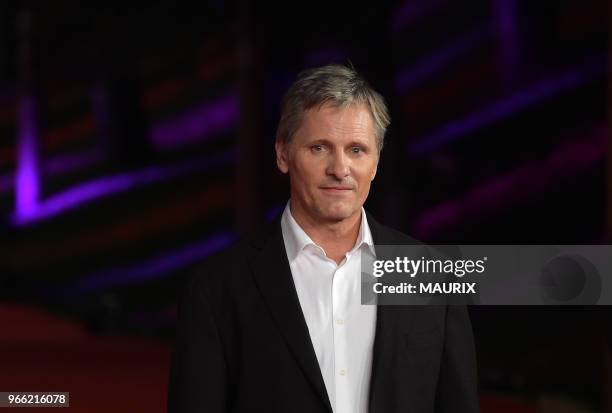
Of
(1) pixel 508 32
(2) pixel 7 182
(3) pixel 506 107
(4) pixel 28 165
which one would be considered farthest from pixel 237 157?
(2) pixel 7 182

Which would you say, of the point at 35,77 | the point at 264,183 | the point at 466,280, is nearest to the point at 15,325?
the point at 264,183

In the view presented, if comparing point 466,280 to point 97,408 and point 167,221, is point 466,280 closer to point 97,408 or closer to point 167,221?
point 97,408

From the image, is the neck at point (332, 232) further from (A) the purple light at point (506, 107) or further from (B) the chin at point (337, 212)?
(A) the purple light at point (506, 107)

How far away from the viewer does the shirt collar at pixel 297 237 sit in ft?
5.11

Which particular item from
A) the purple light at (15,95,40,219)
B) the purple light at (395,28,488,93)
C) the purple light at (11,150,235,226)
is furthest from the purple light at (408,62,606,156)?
Answer: the purple light at (15,95,40,219)

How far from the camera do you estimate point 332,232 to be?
156cm

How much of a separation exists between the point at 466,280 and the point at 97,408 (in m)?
2.56

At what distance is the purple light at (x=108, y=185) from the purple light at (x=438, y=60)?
2.42 metres

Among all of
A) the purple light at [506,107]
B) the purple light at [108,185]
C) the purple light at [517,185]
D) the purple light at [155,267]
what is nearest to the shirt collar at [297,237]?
the purple light at [517,185]

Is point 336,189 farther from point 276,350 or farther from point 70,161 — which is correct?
point 70,161

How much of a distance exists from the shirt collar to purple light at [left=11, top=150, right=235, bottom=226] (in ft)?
25.5

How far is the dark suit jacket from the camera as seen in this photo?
1.47 meters

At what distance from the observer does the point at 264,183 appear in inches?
260

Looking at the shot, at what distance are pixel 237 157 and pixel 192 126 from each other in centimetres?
240
